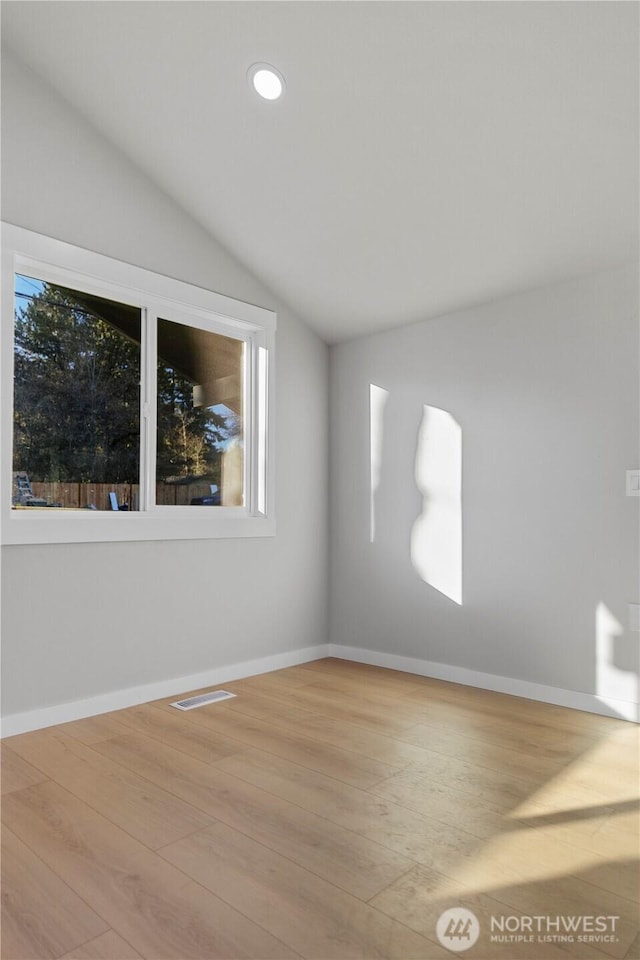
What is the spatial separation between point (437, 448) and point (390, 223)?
1.25 metres

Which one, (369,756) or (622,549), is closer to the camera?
(369,756)

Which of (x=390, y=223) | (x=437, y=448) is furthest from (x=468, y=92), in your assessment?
(x=437, y=448)

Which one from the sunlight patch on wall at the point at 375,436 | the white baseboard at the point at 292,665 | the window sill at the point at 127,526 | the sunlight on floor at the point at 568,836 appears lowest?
the sunlight on floor at the point at 568,836

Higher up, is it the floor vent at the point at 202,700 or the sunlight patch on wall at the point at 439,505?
the sunlight patch on wall at the point at 439,505

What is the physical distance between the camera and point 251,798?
2.09 meters

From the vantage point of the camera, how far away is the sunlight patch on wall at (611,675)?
9.41ft

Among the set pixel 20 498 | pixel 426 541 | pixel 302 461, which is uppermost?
pixel 302 461

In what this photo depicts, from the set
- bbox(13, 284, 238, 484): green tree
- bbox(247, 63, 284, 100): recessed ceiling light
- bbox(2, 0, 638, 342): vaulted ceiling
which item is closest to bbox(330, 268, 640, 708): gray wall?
bbox(2, 0, 638, 342): vaulted ceiling

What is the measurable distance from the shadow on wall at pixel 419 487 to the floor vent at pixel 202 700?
128 centimetres

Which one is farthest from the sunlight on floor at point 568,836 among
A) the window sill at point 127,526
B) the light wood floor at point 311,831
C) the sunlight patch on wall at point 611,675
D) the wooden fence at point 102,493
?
the wooden fence at point 102,493

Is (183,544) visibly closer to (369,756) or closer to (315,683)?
Result: (315,683)

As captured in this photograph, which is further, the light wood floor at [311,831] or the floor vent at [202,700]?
the floor vent at [202,700]

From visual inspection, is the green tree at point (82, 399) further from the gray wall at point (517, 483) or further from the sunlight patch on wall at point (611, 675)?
the sunlight patch on wall at point (611, 675)

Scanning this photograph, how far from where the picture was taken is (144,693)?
314cm
